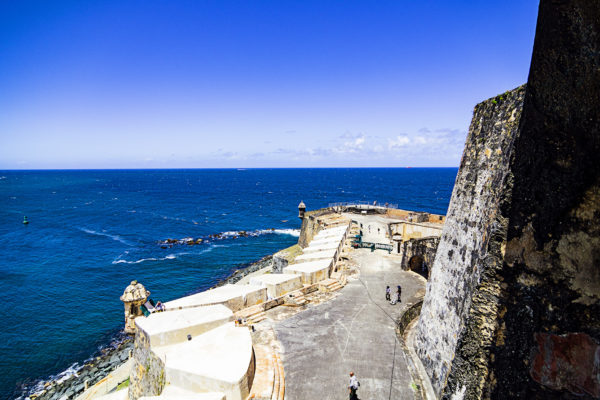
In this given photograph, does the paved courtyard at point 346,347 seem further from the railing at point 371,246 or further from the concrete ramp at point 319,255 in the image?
the railing at point 371,246

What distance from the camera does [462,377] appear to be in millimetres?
3484

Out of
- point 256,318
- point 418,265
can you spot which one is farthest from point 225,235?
point 256,318

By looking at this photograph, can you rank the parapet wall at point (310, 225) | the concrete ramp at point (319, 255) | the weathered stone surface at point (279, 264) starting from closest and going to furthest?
the concrete ramp at point (319, 255) → the weathered stone surface at point (279, 264) → the parapet wall at point (310, 225)

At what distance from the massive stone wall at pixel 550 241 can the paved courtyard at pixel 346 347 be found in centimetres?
699

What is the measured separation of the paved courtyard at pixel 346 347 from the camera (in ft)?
30.6

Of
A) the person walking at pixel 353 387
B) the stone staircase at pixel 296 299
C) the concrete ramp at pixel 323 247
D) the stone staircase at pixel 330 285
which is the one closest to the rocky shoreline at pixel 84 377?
the stone staircase at pixel 296 299

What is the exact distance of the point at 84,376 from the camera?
20.2 m

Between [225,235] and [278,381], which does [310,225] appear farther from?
[278,381]

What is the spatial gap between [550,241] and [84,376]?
26002mm

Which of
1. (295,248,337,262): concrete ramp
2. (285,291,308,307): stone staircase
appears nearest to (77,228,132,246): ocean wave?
(295,248,337,262): concrete ramp

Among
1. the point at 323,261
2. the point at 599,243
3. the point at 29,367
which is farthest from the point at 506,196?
the point at 29,367

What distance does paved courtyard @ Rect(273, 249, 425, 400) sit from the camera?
9.32 m

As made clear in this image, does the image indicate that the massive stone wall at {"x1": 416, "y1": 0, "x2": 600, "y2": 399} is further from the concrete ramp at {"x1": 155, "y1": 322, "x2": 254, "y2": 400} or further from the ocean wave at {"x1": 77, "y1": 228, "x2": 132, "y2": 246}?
the ocean wave at {"x1": 77, "y1": 228, "x2": 132, "y2": 246}

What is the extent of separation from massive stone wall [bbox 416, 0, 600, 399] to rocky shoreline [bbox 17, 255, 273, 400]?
76.5ft
